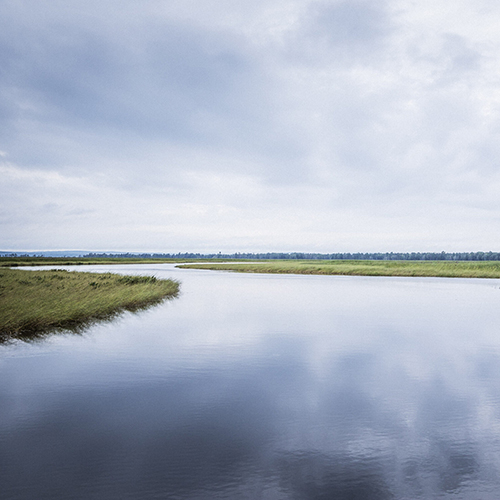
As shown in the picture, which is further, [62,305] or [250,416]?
[62,305]

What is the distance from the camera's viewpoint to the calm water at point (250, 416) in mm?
6594

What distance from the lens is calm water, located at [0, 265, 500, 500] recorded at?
6.59m

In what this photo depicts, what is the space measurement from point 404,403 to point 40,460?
8.11 metres

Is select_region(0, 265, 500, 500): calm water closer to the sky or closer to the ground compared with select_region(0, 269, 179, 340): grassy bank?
closer to the ground

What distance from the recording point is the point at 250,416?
9430 mm

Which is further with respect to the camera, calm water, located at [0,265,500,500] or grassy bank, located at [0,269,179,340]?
grassy bank, located at [0,269,179,340]

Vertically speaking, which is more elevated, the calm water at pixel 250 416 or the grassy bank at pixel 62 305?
the grassy bank at pixel 62 305

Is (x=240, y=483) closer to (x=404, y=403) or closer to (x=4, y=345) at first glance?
(x=404, y=403)

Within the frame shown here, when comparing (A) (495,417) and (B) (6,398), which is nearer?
(A) (495,417)

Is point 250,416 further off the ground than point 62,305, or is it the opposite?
point 62,305

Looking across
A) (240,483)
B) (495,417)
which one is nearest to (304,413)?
(240,483)

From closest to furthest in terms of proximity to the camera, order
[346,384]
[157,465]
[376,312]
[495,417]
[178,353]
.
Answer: [157,465]
[495,417]
[346,384]
[178,353]
[376,312]

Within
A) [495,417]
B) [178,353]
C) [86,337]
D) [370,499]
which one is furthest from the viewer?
[86,337]

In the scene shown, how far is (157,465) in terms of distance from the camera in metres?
7.11
